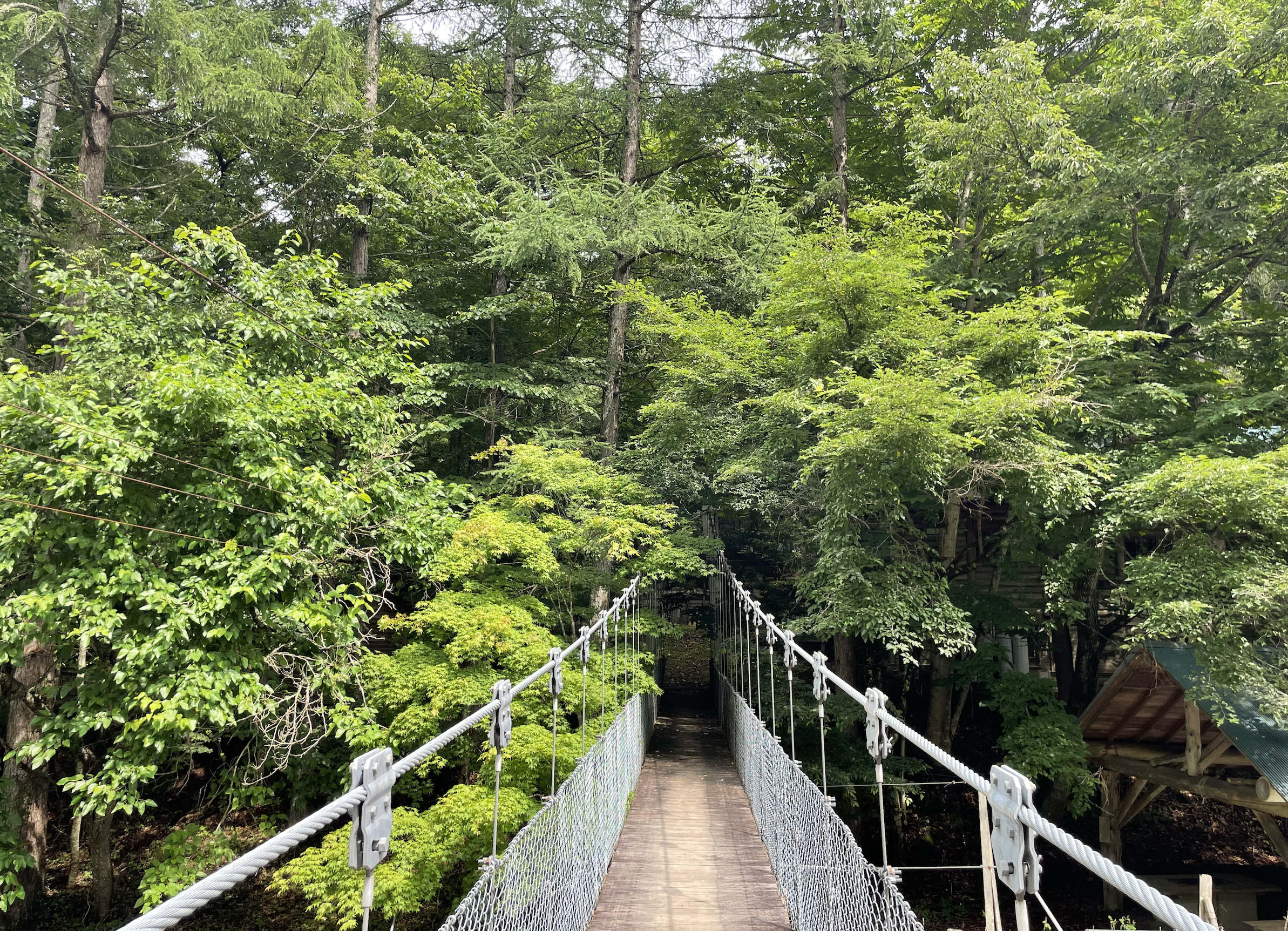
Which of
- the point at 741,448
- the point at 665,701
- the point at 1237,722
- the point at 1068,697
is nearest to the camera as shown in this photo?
the point at 1237,722

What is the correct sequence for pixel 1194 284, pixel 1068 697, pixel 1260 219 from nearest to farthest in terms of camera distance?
pixel 1260 219 → pixel 1194 284 → pixel 1068 697

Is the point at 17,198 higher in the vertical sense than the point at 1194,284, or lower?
higher

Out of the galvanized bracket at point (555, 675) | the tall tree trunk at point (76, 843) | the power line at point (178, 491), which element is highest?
the power line at point (178, 491)

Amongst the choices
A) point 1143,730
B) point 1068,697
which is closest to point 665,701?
point 1068,697

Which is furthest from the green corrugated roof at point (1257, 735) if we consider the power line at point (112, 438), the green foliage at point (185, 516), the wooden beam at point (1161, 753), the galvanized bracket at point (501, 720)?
the power line at point (112, 438)

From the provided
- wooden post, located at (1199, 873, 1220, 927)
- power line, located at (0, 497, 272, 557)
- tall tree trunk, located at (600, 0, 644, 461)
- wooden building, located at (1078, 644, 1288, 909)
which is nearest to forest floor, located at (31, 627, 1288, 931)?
wooden building, located at (1078, 644, 1288, 909)

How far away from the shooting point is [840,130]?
859 centimetres

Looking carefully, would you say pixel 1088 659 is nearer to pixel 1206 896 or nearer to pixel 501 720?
pixel 1206 896

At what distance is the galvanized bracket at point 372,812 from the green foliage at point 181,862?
200 inches

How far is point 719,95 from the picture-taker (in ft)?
30.6

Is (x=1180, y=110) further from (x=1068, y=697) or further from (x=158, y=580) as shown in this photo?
(x=158, y=580)

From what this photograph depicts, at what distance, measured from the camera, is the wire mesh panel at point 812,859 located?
1789mm

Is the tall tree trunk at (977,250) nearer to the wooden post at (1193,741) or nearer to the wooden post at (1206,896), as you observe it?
the wooden post at (1193,741)

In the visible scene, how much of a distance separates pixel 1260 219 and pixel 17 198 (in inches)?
478
